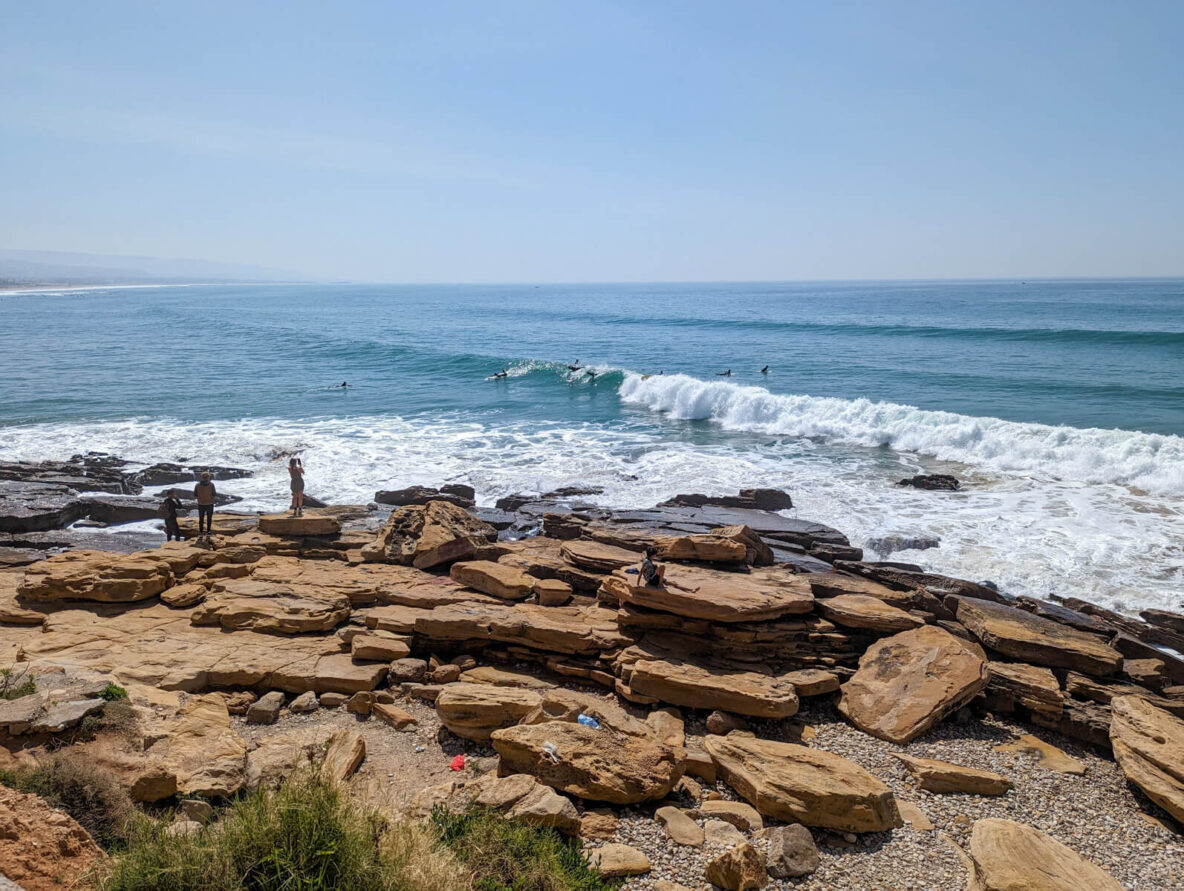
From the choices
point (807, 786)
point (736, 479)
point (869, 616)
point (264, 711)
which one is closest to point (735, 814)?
point (807, 786)

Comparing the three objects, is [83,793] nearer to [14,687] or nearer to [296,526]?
[14,687]

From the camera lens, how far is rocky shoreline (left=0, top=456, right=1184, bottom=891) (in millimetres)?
6062

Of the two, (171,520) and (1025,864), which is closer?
(1025,864)

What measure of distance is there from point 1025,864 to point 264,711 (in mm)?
7723

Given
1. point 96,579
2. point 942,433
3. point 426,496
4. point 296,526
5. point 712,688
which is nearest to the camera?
point 712,688

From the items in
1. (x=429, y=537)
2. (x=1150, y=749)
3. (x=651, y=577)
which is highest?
(x=651, y=577)

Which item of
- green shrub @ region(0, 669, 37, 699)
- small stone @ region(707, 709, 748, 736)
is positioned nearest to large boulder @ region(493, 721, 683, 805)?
small stone @ region(707, 709, 748, 736)

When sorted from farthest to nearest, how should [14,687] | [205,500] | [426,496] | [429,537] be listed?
1. [426,496]
2. [205,500]
3. [429,537]
4. [14,687]

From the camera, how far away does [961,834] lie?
639 cm

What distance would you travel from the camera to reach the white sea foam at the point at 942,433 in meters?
20.0

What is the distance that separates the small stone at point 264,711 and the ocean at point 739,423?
1136 cm

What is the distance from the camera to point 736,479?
21.2 meters

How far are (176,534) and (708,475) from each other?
14244mm

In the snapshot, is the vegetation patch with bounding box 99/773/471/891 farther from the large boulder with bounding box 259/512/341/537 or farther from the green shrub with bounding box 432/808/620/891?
the large boulder with bounding box 259/512/341/537
